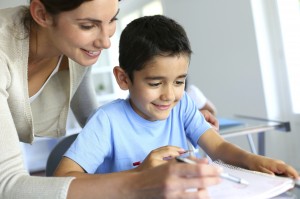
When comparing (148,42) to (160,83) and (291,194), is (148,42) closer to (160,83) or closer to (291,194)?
(160,83)

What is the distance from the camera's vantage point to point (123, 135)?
991 millimetres

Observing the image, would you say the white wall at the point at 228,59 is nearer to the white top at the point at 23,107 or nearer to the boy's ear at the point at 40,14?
the white top at the point at 23,107

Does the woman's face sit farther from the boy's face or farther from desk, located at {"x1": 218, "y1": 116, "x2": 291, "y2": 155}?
desk, located at {"x1": 218, "y1": 116, "x2": 291, "y2": 155}

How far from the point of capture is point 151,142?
1.01 meters

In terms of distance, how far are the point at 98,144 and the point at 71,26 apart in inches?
11.7

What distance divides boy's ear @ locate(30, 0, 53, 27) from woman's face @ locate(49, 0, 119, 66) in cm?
2

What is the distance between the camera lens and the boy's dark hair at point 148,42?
93 centimetres

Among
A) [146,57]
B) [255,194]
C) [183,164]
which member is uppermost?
[146,57]

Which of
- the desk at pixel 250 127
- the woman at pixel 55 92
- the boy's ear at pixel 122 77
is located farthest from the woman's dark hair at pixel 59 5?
the desk at pixel 250 127

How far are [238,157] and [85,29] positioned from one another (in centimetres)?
47

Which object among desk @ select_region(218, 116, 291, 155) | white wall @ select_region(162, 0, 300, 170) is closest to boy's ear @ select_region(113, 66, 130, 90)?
desk @ select_region(218, 116, 291, 155)

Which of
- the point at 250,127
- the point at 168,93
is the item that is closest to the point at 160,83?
the point at 168,93

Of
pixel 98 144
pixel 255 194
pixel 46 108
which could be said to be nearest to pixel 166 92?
pixel 98 144

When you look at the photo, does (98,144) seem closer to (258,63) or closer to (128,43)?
(128,43)
